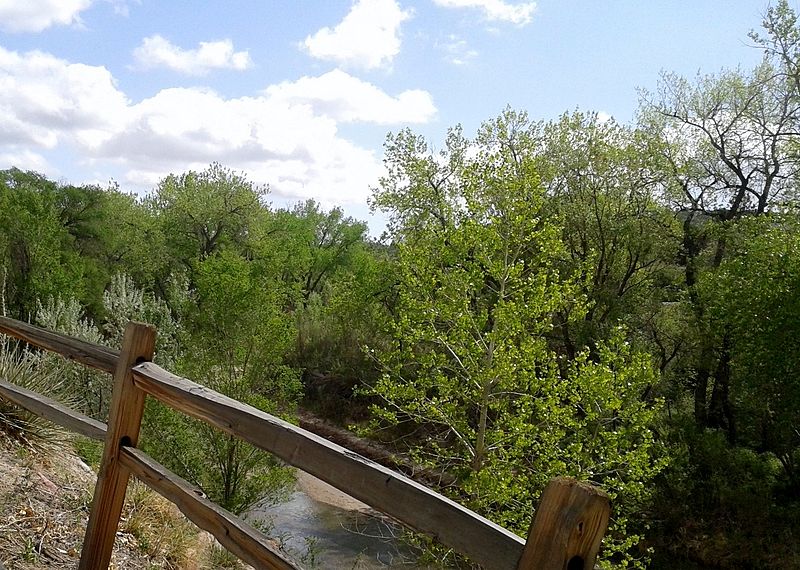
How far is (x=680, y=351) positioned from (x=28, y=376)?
17.0 meters

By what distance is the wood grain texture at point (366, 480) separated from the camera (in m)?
1.39

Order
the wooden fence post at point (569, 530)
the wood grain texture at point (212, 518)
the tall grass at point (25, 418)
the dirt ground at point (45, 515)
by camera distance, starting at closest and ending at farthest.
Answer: the wooden fence post at point (569, 530)
the wood grain texture at point (212, 518)
the dirt ground at point (45, 515)
the tall grass at point (25, 418)

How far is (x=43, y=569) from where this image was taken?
3.29m

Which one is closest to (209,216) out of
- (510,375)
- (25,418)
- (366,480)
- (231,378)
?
(231,378)

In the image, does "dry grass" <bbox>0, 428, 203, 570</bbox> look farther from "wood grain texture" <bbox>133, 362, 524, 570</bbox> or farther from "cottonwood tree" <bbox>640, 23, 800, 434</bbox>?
"cottonwood tree" <bbox>640, 23, 800, 434</bbox>

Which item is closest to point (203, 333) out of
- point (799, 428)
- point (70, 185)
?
point (799, 428)

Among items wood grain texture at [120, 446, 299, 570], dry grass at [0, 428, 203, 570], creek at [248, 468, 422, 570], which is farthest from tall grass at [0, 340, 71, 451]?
creek at [248, 468, 422, 570]

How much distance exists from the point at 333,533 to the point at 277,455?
16830 millimetres

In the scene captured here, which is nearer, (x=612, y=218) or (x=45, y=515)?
(x=45, y=515)

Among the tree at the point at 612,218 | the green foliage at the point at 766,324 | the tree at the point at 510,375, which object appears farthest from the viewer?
the tree at the point at 612,218

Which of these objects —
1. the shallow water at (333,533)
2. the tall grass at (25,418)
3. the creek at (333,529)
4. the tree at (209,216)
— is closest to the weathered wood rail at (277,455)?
the tall grass at (25,418)

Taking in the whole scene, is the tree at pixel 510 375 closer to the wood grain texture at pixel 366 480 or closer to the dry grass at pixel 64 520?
the dry grass at pixel 64 520

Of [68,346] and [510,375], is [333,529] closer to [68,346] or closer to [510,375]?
[510,375]

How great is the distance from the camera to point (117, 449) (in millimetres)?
2779
